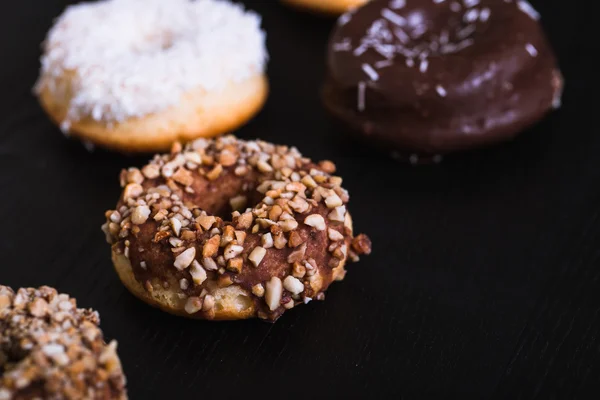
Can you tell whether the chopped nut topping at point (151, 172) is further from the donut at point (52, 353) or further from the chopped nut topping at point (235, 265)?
the donut at point (52, 353)

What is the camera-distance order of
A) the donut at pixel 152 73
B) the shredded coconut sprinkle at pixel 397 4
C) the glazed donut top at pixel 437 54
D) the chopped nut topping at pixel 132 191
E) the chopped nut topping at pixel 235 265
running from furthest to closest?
the shredded coconut sprinkle at pixel 397 4 < the donut at pixel 152 73 < the glazed donut top at pixel 437 54 < the chopped nut topping at pixel 132 191 < the chopped nut topping at pixel 235 265

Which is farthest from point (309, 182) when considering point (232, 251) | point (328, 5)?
point (328, 5)

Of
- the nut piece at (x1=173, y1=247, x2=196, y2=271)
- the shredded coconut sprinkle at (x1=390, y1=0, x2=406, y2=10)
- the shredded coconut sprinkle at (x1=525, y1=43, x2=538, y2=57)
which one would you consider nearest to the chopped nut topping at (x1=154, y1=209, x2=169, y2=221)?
the nut piece at (x1=173, y1=247, x2=196, y2=271)

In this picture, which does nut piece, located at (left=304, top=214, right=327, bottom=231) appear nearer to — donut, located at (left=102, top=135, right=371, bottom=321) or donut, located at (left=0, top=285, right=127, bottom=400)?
donut, located at (left=102, top=135, right=371, bottom=321)

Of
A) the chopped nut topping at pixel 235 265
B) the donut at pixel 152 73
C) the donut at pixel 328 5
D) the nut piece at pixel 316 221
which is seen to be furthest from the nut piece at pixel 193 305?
the donut at pixel 328 5

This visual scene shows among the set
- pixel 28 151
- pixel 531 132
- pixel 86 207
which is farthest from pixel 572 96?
pixel 28 151

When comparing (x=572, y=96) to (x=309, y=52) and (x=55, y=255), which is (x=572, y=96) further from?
(x=55, y=255)

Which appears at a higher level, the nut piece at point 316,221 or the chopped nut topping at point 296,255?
the nut piece at point 316,221
